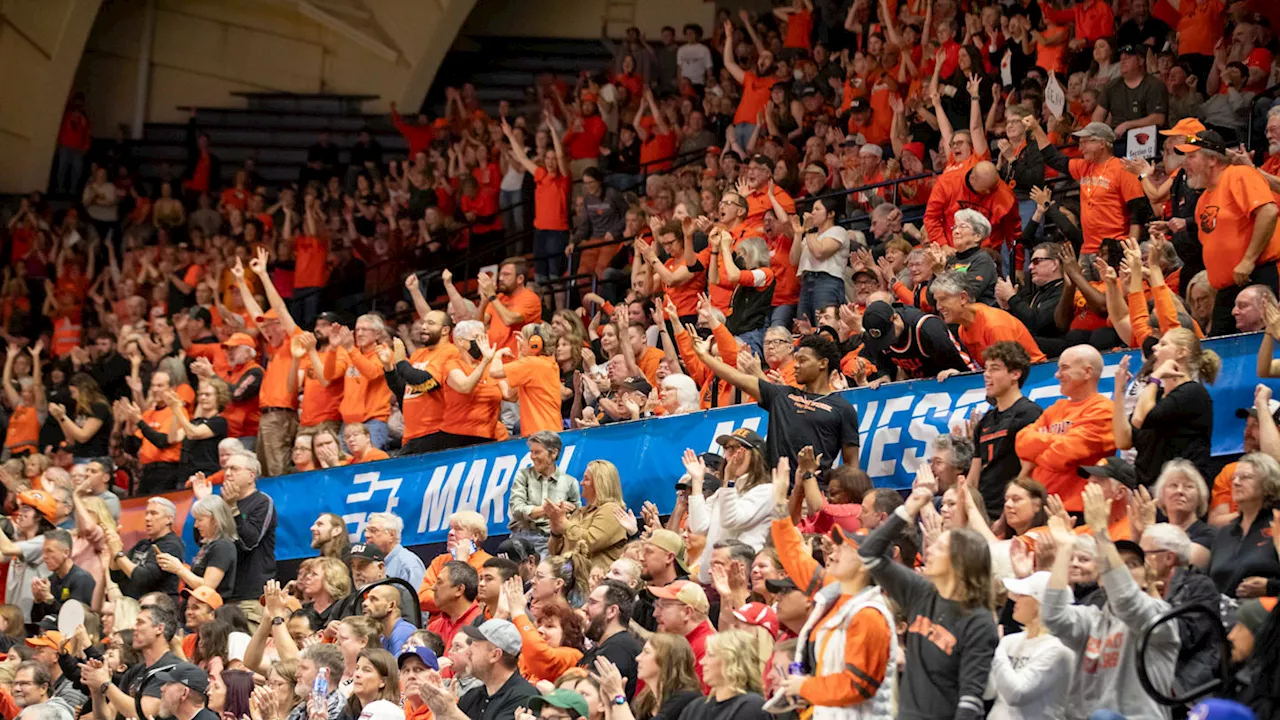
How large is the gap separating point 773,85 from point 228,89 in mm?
10813

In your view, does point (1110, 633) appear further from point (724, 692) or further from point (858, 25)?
point (858, 25)

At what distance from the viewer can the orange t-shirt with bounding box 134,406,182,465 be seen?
578 inches

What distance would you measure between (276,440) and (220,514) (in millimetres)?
2671

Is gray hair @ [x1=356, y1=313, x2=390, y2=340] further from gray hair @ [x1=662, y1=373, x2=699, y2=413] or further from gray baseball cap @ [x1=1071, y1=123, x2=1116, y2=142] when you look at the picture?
gray baseball cap @ [x1=1071, y1=123, x2=1116, y2=142]

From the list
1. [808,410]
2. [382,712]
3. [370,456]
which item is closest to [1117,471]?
[808,410]

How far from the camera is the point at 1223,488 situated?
7969 mm

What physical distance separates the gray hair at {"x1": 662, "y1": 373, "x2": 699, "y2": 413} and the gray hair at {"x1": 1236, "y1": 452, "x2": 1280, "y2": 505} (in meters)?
4.54

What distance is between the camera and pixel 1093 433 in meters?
8.30

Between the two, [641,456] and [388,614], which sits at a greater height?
[641,456]

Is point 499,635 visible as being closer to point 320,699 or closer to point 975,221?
point 320,699

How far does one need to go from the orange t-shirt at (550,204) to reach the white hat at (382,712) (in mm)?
10198

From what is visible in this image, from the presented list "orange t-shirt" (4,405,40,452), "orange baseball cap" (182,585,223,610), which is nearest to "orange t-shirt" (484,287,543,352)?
"orange baseball cap" (182,585,223,610)

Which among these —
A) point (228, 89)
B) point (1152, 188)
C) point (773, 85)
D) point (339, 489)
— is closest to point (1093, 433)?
point (1152, 188)

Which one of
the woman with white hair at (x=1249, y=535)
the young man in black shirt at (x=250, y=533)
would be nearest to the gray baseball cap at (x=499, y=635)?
the woman with white hair at (x=1249, y=535)
